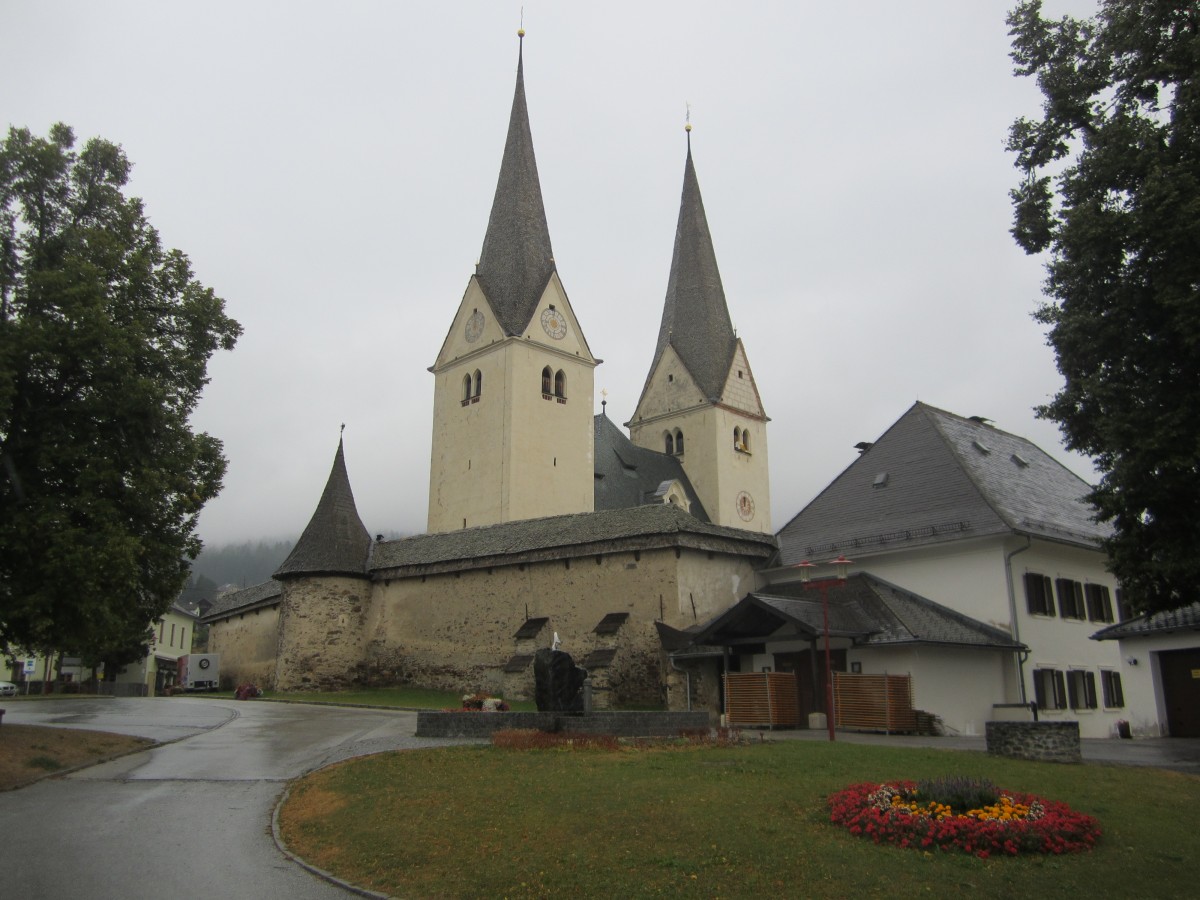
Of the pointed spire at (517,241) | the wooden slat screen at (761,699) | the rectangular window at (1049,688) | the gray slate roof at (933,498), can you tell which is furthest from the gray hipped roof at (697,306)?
the wooden slat screen at (761,699)

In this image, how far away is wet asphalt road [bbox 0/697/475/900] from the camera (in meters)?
8.76

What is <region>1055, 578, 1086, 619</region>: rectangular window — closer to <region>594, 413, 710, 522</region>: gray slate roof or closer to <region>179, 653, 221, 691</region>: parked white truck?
<region>594, 413, 710, 522</region>: gray slate roof

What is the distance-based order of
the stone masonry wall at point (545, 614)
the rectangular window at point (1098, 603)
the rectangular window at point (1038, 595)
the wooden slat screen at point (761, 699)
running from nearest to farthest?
the wooden slat screen at point (761, 699) < the rectangular window at point (1038, 595) < the stone masonry wall at point (545, 614) < the rectangular window at point (1098, 603)

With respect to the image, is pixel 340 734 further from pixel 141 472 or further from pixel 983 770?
pixel 983 770

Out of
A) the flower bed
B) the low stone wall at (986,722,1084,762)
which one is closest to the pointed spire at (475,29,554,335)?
the low stone wall at (986,722,1084,762)

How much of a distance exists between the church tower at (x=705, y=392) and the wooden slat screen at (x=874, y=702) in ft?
128

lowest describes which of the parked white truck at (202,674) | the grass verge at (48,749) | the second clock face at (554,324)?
the grass verge at (48,749)

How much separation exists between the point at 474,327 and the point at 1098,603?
1319 inches

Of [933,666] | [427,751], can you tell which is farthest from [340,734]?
[933,666]

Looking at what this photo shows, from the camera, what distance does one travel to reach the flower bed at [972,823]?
30.4 ft

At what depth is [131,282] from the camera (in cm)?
1897

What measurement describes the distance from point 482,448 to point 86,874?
41420mm

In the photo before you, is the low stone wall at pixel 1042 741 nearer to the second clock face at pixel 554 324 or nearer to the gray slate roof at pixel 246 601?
the gray slate roof at pixel 246 601

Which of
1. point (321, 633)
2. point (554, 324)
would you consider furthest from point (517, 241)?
point (321, 633)
